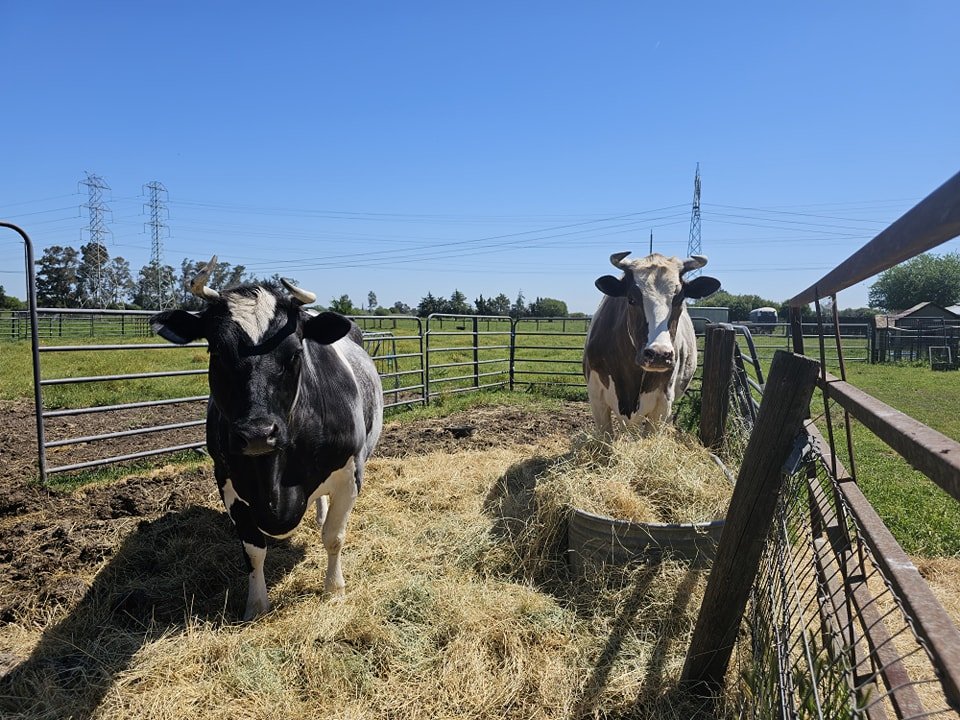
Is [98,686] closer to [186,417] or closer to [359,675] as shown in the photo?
[359,675]

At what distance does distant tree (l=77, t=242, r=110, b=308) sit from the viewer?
53031mm

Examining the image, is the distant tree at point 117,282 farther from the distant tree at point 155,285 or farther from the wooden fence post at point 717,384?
the wooden fence post at point 717,384

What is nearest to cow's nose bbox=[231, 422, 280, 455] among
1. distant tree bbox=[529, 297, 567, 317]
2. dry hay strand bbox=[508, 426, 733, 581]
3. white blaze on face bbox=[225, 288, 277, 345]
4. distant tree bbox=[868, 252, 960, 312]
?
white blaze on face bbox=[225, 288, 277, 345]

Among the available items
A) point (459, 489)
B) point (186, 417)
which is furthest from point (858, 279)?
point (186, 417)

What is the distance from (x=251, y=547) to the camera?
3.25 m

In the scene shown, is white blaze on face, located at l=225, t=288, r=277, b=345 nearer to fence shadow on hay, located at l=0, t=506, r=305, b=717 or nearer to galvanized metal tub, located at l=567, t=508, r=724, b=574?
fence shadow on hay, located at l=0, t=506, r=305, b=717

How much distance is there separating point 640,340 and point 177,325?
307cm

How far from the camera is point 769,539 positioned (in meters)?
2.14

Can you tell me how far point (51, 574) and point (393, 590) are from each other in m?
2.06


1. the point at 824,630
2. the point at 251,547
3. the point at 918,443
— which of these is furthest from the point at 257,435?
the point at 918,443

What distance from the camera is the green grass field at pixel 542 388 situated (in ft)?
15.1

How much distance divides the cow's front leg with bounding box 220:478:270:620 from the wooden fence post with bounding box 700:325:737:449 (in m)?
3.44

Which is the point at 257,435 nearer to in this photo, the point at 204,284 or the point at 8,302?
the point at 204,284

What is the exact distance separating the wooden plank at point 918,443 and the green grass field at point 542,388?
11.4 ft
